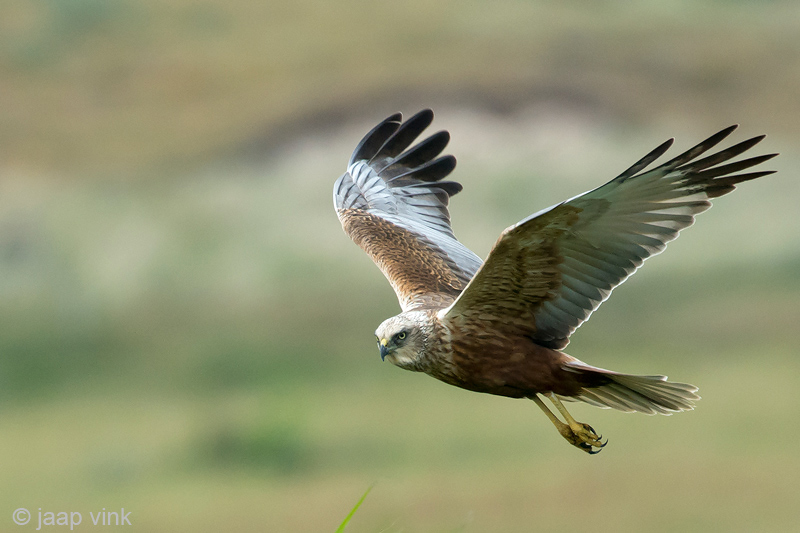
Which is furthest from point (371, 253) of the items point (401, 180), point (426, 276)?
point (401, 180)

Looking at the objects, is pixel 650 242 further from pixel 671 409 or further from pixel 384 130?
pixel 384 130

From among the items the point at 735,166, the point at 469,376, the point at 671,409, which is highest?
the point at 735,166

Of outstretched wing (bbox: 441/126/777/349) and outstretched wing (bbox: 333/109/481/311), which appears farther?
outstretched wing (bbox: 333/109/481/311)

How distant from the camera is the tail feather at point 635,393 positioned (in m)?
4.40

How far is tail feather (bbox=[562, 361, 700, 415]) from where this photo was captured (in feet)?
14.4

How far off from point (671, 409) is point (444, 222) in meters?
2.29

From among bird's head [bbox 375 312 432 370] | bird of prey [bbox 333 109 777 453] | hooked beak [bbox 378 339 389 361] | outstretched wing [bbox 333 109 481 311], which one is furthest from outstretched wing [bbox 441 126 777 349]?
outstretched wing [bbox 333 109 481 311]

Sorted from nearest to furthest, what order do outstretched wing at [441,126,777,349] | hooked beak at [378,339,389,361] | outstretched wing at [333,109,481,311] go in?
outstretched wing at [441,126,777,349] < hooked beak at [378,339,389,361] < outstretched wing at [333,109,481,311]

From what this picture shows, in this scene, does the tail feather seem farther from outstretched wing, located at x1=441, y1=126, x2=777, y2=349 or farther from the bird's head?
the bird's head

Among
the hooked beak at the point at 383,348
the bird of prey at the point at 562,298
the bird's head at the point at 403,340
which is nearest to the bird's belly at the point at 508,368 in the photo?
the bird of prey at the point at 562,298

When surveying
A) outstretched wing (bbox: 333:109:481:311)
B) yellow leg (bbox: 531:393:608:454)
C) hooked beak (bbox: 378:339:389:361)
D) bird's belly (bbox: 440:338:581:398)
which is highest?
outstretched wing (bbox: 333:109:481:311)

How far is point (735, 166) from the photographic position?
407cm

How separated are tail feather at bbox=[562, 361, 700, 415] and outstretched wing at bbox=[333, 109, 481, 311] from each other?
1196 millimetres

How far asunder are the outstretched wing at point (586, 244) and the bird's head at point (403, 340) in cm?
18
